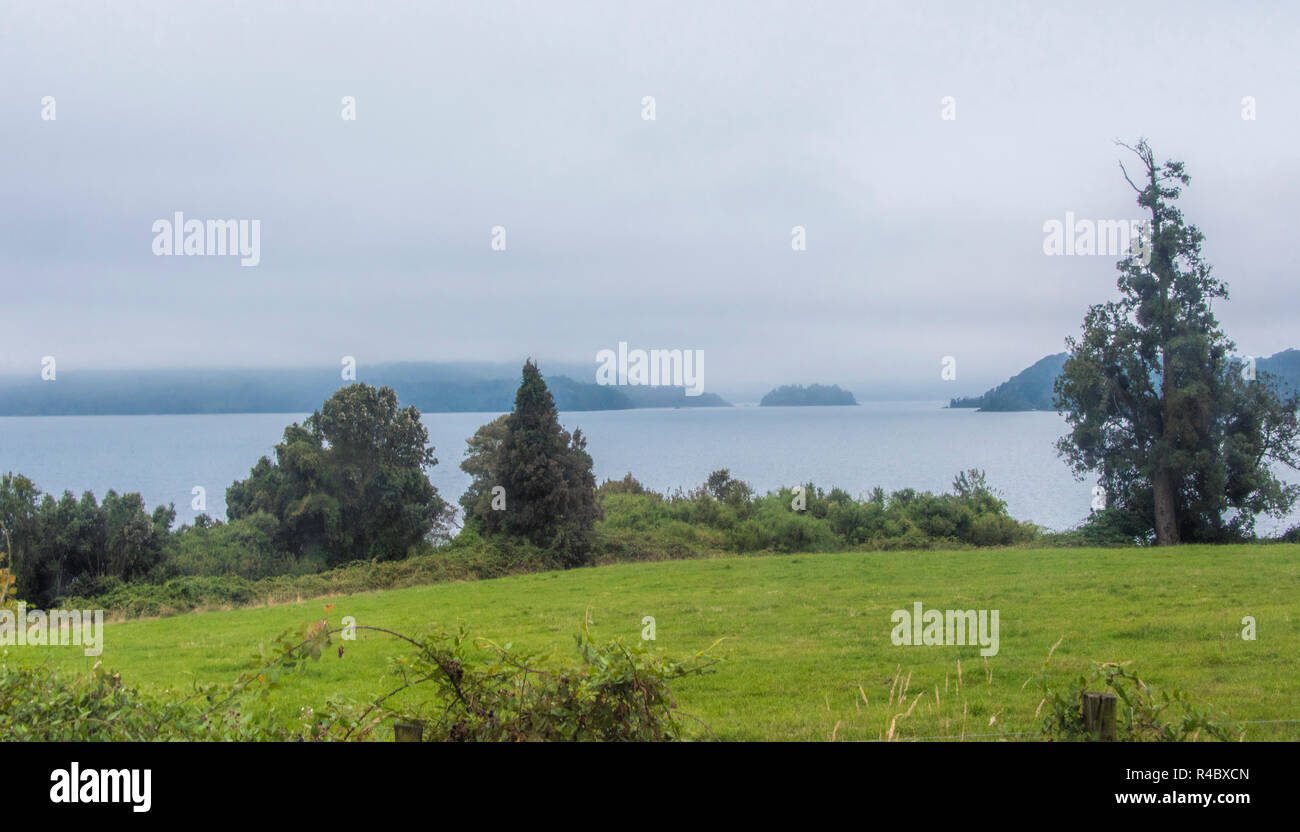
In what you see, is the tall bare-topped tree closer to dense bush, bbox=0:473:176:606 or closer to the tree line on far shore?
the tree line on far shore

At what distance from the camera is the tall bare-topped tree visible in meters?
19.4

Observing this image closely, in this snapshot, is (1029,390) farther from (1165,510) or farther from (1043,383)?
(1165,510)

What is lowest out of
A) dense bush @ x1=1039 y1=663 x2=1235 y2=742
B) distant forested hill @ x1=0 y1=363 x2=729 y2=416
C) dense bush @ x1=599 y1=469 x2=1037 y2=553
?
dense bush @ x1=599 y1=469 x2=1037 y2=553

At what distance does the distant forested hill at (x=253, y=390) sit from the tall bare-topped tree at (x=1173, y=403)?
15.0 metres

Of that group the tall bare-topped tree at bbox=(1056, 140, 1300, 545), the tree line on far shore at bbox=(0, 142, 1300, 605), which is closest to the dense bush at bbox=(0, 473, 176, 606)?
the tree line on far shore at bbox=(0, 142, 1300, 605)

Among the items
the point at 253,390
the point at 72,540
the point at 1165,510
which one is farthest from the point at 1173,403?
the point at 72,540

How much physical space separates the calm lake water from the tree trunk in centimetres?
274

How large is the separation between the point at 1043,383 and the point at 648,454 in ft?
65.7

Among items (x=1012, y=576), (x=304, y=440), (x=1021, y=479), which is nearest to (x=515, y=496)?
(x=304, y=440)

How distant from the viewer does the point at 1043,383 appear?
2852 centimetres

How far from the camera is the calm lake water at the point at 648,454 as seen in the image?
81.0 ft

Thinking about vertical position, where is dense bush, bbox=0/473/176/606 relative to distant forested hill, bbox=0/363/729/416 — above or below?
below

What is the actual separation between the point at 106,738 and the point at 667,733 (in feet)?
6.95

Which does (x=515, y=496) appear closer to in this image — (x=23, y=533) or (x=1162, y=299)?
(x=23, y=533)
